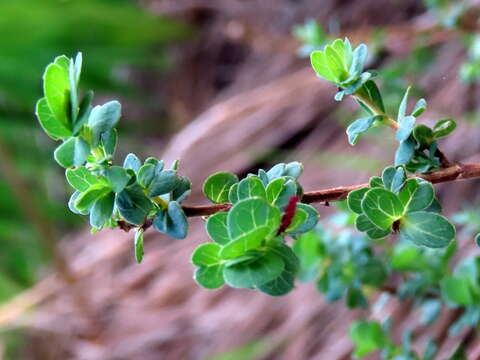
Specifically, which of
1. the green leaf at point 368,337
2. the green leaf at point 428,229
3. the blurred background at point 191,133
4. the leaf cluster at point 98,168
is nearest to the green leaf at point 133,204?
the leaf cluster at point 98,168

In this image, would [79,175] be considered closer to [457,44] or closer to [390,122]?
[390,122]

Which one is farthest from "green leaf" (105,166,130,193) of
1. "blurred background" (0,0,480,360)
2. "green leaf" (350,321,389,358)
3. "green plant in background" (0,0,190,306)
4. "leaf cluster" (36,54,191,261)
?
"green plant in background" (0,0,190,306)

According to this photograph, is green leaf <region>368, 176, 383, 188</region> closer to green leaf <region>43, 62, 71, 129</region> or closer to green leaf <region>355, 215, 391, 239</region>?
green leaf <region>355, 215, 391, 239</region>

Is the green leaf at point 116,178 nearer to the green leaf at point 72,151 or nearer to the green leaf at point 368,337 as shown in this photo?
the green leaf at point 72,151

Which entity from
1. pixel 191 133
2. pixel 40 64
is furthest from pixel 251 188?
pixel 40 64

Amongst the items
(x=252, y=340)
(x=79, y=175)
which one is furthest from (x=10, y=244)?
(x=79, y=175)

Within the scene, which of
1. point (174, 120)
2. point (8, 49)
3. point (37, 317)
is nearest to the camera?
point (37, 317)
